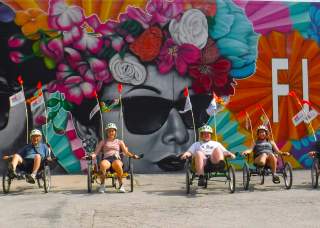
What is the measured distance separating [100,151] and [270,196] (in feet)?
10.1

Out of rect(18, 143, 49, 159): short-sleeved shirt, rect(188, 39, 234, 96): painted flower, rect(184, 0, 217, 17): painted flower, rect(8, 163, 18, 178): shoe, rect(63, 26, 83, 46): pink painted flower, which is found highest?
rect(184, 0, 217, 17): painted flower

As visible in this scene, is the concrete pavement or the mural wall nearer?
the concrete pavement

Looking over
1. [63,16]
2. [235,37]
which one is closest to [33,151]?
[63,16]

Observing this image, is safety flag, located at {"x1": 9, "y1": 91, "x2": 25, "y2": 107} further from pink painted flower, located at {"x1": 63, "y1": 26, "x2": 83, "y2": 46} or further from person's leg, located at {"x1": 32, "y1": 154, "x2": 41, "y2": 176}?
person's leg, located at {"x1": 32, "y1": 154, "x2": 41, "y2": 176}

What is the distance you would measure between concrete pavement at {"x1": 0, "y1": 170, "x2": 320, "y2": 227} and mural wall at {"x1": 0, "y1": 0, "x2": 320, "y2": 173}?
2114 millimetres

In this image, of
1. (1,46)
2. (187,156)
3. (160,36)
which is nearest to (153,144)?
(160,36)

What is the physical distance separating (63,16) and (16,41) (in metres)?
1.16

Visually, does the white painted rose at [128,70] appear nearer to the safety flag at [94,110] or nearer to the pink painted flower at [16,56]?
the safety flag at [94,110]

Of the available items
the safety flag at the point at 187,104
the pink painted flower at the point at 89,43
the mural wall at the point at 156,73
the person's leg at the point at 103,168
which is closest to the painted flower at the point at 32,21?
the mural wall at the point at 156,73

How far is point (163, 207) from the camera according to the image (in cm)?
730

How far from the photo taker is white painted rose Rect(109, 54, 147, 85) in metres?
11.8

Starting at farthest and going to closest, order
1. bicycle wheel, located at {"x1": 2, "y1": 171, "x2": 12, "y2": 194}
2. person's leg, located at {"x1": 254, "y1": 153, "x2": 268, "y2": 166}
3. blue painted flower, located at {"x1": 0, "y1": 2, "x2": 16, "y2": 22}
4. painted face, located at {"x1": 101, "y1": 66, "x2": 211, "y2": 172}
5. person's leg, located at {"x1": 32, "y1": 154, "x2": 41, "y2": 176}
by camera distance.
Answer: painted face, located at {"x1": 101, "y1": 66, "x2": 211, "y2": 172} → blue painted flower, located at {"x1": 0, "y1": 2, "x2": 16, "y2": 22} → person's leg, located at {"x1": 254, "y1": 153, "x2": 268, "y2": 166} → person's leg, located at {"x1": 32, "y1": 154, "x2": 41, "y2": 176} → bicycle wheel, located at {"x1": 2, "y1": 171, "x2": 12, "y2": 194}

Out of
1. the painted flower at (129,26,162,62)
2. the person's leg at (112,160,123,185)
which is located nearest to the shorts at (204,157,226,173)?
the person's leg at (112,160,123,185)

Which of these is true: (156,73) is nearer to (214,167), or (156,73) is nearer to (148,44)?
(148,44)
